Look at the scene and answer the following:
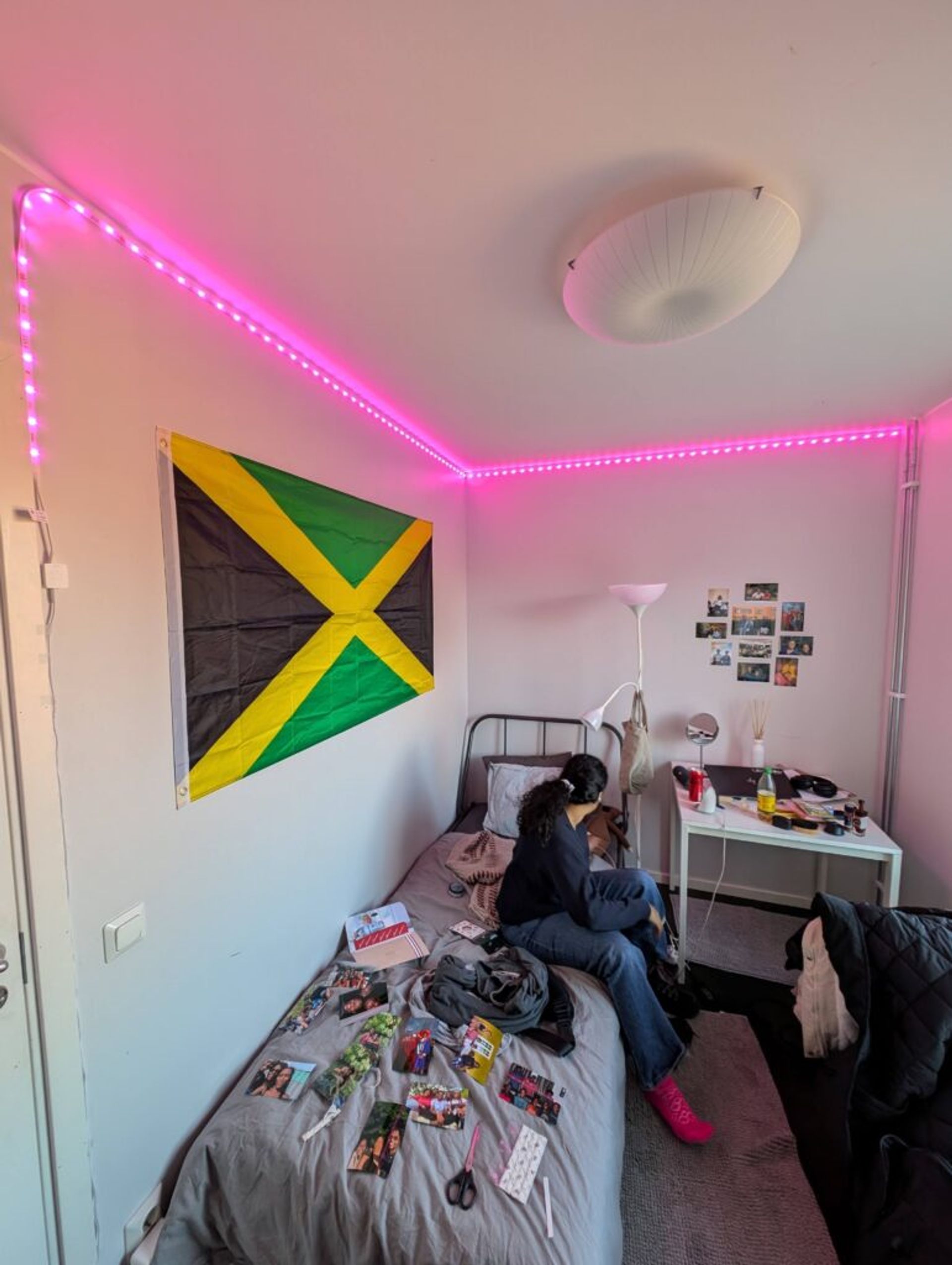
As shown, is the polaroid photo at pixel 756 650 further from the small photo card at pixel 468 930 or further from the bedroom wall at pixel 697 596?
the small photo card at pixel 468 930

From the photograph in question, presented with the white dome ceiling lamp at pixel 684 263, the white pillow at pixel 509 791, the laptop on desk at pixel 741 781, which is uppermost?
the white dome ceiling lamp at pixel 684 263

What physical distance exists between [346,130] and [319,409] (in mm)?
906

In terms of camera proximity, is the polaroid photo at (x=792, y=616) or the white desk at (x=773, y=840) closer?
the white desk at (x=773, y=840)

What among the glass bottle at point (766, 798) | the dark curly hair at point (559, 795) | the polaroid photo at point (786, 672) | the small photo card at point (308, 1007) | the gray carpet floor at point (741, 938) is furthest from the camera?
the polaroid photo at point (786, 672)

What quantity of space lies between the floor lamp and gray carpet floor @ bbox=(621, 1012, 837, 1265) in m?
1.09

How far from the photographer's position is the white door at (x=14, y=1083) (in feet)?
2.83

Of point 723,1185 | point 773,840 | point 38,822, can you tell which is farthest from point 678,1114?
point 38,822

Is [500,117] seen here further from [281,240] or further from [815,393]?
[815,393]

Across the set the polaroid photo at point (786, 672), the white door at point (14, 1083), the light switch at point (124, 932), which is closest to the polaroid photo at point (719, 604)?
the polaroid photo at point (786, 672)

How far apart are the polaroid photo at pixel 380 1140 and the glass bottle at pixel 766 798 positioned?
5.79 feet

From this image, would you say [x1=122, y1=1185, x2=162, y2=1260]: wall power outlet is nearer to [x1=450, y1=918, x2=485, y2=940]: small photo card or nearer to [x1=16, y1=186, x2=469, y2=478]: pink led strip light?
[x1=450, y1=918, x2=485, y2=940]: small photo card

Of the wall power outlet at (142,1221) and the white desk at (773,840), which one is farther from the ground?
the white desk at (773,840)

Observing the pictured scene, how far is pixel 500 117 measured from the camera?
827mm

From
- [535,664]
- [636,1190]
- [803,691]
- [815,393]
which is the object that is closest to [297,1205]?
[636,1190]
